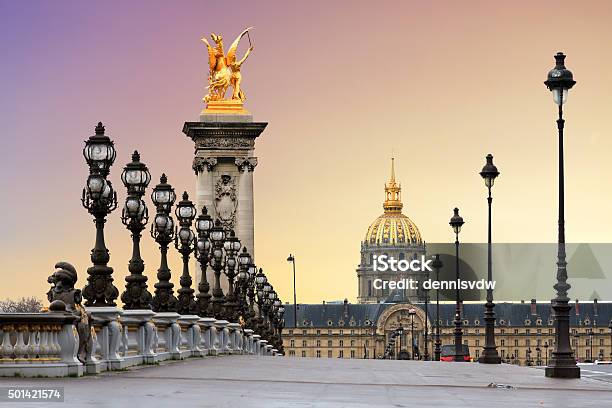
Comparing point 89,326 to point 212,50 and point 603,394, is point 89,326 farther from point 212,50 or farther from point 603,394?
point 212,50

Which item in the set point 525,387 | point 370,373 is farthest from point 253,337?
point 525,387

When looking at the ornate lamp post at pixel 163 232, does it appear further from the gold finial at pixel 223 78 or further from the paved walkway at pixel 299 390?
the gold finial at pixel 223 78

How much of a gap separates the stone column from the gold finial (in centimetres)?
634

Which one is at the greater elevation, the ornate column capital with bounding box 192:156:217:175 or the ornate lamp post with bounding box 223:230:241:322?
the ornate column capital with bounding box 192:156:217:175

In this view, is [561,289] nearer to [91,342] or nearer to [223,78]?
[91,342]

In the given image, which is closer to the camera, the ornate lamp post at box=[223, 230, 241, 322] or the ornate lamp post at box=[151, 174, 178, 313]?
the ornate lamp post at box=[151, 174, 178, 313]

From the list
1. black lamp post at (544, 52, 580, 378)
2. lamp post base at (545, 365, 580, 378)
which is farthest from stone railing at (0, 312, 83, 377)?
black lamp post at (544, 52, 580, 378)

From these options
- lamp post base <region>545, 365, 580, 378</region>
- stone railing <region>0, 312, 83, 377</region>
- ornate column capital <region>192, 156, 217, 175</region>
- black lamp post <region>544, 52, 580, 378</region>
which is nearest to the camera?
stone railing <region>0, 312, 83, 377</region>

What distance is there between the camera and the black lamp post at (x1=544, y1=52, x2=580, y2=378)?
135 ft

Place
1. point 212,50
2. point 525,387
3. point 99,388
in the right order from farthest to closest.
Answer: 1. point 212,50
2. point 525,387
3. point 99,388

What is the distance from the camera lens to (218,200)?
12825 cm

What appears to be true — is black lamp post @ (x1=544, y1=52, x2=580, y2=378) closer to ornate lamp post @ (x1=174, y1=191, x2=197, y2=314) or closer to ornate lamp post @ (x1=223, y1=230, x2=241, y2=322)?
ornate lamp post @ (x1=174, y1=191, x2=197, y2=314)

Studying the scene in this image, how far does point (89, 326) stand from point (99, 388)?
4.93 metres

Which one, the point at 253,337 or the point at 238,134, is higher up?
the point at 238,134
